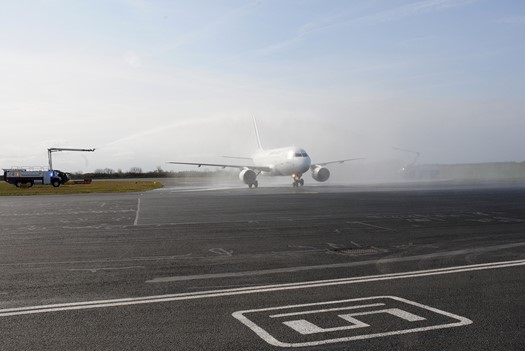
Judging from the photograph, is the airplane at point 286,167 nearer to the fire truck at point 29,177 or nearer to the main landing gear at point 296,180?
the main landing gear at point 296,180

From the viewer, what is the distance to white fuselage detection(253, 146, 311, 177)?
5534 centimetres

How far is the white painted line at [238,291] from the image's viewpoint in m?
7.50

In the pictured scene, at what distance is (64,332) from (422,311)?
495 centimetres

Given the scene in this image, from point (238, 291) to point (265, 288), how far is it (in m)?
0.51

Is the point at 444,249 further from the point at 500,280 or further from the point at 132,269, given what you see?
the point at 132,269

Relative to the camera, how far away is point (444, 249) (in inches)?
511

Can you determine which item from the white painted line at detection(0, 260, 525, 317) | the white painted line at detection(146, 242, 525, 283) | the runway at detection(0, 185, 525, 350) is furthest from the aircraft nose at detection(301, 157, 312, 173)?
the white painted line at detection(0, 260, 525, 317)

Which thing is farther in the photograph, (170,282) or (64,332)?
(170,282)

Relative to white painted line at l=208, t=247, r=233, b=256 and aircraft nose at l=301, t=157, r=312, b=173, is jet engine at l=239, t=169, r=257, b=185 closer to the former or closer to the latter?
aircraft nose at l=301, t=157, r=312, b=173

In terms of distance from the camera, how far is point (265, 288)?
8797 millimetres

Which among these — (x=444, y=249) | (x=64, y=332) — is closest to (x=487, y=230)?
(x=444, y=249)

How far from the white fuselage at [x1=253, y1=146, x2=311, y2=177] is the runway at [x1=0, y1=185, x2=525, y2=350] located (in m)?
37.4

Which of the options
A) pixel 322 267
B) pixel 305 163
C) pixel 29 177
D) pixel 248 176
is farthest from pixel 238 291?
pixel 29 177

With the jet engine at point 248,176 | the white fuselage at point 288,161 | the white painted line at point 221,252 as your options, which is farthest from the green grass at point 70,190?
the white painted line at point 221,252
